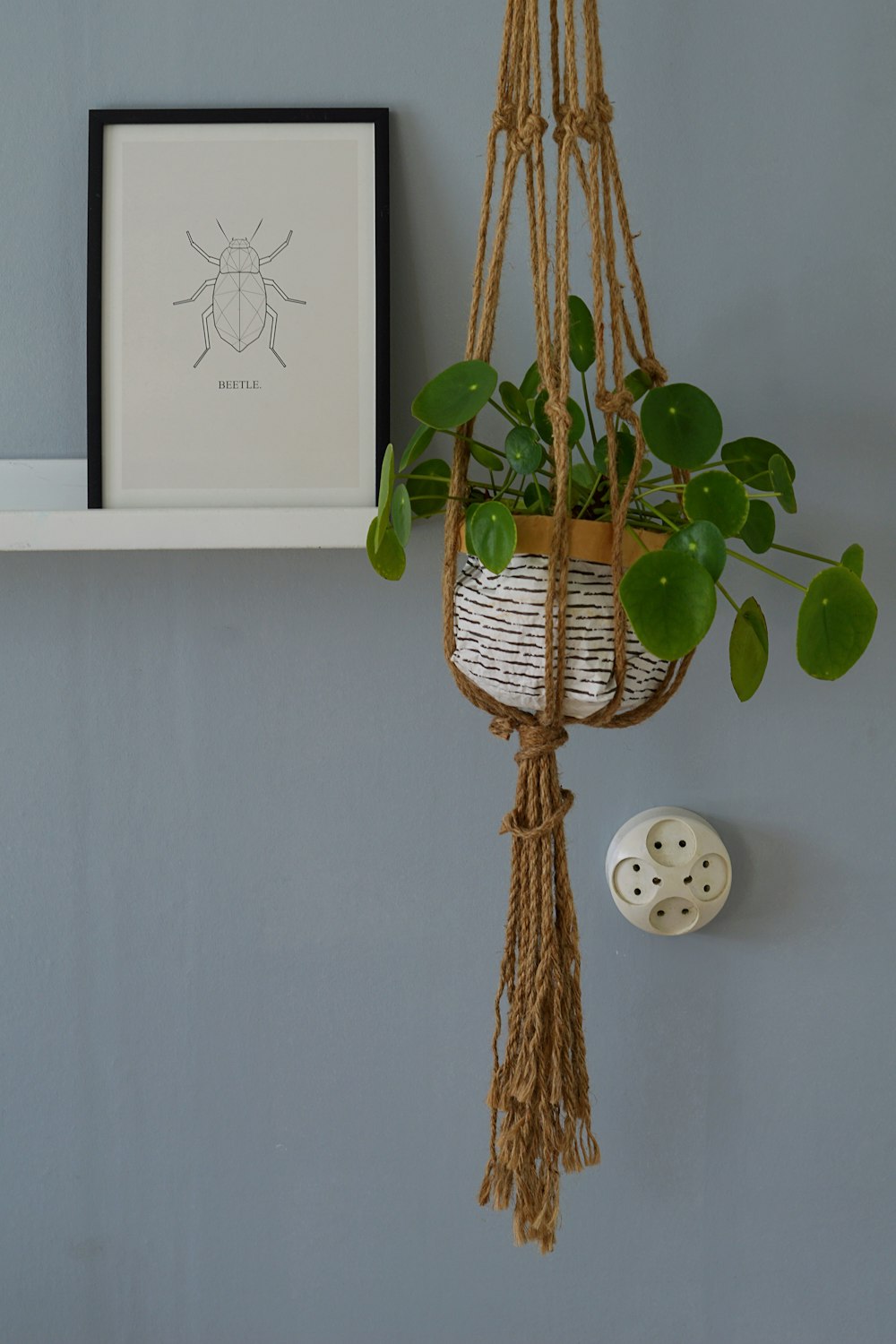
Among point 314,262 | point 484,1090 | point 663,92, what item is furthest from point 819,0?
point 484,1090

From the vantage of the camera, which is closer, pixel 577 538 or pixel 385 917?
pixel 577 538

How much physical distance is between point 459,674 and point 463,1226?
57 cm

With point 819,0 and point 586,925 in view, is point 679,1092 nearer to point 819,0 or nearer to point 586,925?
point 586,925

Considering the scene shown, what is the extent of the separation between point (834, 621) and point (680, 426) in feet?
0.57

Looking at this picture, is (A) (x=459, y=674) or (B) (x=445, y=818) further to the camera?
(B) (x=445, y=818)

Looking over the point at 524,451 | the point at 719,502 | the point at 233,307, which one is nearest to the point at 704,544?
the point at 719,502

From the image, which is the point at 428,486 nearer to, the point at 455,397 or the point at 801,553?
the point at 455,397

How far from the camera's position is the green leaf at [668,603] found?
2.21 ft

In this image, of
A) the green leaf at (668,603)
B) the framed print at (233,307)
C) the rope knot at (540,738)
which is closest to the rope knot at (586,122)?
the framed print at (233,307)

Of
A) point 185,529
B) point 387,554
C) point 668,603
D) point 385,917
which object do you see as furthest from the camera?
point 385,917

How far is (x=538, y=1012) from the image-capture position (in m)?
0.81

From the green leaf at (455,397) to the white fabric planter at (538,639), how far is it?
0.11 metres

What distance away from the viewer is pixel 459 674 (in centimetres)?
81

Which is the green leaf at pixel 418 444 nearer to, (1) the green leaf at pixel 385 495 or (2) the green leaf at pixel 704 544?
(1) the green leaf at pixel 385 495
